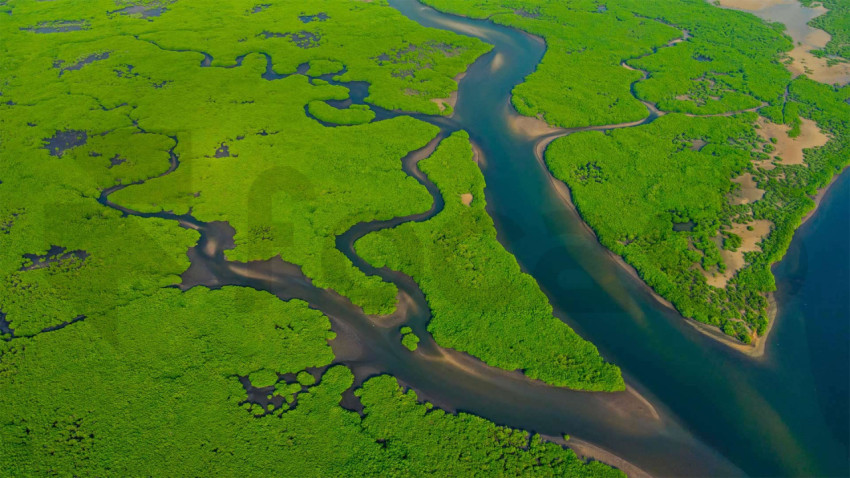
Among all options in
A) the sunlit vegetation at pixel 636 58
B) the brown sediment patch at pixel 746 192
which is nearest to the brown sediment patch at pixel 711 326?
the brown sediment patch at pixel 746 192

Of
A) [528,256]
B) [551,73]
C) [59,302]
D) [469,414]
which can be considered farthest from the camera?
[551,73]

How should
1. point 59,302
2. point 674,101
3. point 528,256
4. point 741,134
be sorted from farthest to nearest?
point 674,101, point 741,134, point 528,256, point 59,302

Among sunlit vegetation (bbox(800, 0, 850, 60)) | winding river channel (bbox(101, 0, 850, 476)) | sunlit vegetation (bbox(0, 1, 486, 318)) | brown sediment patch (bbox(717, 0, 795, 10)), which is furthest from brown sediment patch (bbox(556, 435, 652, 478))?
brown sediment patch (bbox(717, 0, 795, 10))

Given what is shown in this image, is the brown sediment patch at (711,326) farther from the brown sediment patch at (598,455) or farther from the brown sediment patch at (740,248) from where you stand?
the brown sediment patch at (598,455)

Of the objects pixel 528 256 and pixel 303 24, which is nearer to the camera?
pixel 528 256

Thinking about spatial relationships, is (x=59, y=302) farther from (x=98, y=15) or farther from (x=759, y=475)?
(x=98, y=15)

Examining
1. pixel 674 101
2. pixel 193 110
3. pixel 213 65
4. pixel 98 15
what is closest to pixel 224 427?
pixel 193 110
